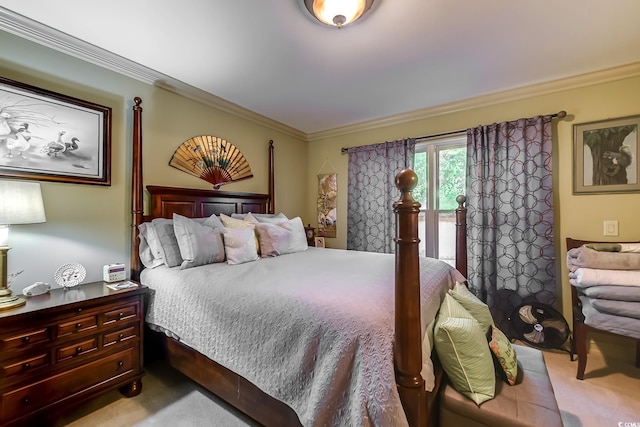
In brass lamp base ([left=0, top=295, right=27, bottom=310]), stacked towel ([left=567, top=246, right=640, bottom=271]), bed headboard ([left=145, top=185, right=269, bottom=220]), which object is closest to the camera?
brass lamp base ([left=0, top=295, right=27, bottom=310])

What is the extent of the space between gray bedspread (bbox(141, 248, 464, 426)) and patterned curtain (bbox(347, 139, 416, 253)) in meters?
1.44

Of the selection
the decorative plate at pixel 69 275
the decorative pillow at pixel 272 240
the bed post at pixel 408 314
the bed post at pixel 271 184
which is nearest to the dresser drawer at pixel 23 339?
the decorative plate at pixel 69 275

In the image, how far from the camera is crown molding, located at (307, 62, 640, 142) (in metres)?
2.36

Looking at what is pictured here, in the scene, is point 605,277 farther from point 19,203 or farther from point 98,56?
point 98,56

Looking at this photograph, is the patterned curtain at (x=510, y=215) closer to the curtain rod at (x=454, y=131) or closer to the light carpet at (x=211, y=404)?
the curtain rod at (x=454, y=131)

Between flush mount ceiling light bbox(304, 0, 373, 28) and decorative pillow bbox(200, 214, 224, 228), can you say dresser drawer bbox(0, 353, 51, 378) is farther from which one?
flush mount ceiling light bbox(304, 0, 373, 28)

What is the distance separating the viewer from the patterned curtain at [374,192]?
3.40 meters

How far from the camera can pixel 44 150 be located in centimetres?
191

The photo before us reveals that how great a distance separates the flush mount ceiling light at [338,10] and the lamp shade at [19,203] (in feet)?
6.44

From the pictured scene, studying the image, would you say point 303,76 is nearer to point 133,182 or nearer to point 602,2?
point 133,182

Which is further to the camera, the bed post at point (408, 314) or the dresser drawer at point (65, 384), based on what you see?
the dresser drawer at point (65, 384)

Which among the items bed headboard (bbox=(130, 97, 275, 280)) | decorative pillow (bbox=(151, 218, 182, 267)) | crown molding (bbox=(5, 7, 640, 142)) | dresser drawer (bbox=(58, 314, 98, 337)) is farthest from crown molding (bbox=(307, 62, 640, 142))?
dresser drawer (bbox=(58, 314, 98, 337))

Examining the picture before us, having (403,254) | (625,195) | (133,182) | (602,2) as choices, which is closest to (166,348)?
(133,182)

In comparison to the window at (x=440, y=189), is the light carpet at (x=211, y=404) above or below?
below
